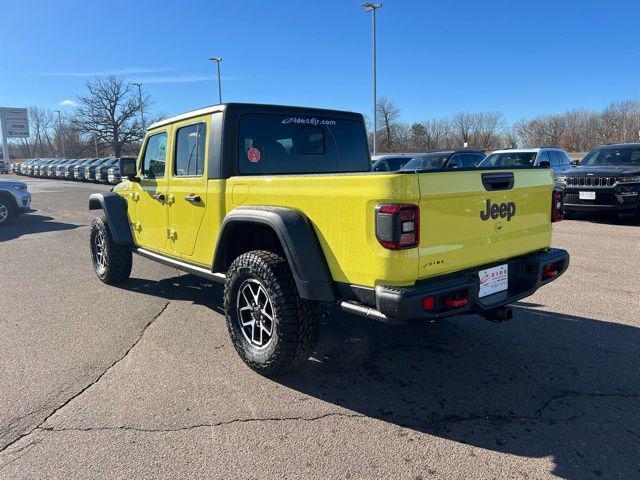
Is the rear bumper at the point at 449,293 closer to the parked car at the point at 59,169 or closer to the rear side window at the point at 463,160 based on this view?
the rear side window at the point at 463,160

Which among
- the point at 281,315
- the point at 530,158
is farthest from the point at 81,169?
the point at 281,315

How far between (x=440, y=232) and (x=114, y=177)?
28.1m

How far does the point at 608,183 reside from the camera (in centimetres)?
1005

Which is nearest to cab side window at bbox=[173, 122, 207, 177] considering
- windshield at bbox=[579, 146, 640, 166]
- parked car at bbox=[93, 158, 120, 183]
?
windshield at bbox=[579, 146, 640, 166]

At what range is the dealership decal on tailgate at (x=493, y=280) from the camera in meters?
3.17

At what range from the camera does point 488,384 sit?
11.2 feet

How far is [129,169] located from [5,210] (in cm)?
935

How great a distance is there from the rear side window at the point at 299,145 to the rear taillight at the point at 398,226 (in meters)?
1.72

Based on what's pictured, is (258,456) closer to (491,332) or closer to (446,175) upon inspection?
(446,175)

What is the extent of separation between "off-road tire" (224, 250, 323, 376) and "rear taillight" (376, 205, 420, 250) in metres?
0.87

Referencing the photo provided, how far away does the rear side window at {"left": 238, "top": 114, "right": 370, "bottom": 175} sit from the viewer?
4164 millimetres

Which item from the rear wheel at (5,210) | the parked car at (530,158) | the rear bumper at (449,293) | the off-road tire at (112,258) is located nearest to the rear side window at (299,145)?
the rear bumper at (449,293)

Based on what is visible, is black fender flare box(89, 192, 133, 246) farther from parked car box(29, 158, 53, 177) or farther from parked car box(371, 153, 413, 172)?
parked car box(29, 158, 53, 177)

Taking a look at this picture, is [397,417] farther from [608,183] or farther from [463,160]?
[463,160]
